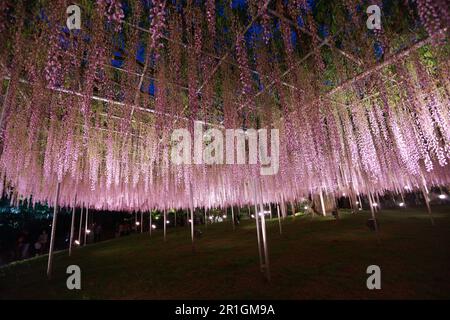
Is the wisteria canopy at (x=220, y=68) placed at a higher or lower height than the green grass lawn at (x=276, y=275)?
higher

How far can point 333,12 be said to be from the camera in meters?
4.20

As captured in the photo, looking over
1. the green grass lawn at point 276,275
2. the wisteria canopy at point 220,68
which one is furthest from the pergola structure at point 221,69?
the green grass lawn at point 276,275

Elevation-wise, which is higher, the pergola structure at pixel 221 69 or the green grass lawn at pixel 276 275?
the pergola structure at pixel 221 69

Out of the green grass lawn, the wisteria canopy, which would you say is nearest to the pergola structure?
the wisteria canopy

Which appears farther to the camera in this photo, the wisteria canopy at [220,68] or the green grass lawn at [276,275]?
the green grass lawn at [276,275]

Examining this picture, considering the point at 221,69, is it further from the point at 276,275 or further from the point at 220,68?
the point at 276,275

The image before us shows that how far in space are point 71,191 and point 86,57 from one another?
399 inches

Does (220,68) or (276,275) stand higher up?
(220,68)

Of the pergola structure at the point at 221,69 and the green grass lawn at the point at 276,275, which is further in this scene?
the green grass lawn at the point at 276,275

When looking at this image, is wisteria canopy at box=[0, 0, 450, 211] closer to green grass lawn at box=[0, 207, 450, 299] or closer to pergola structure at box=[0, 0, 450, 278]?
pergola structure at box=[0, 0, 450, 278]

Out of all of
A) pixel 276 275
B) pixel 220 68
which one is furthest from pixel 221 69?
pixel 276 275

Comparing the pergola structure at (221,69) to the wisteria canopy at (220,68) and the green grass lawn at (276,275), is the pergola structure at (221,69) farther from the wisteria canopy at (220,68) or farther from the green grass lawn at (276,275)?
the green grass lawn at (276,275)
